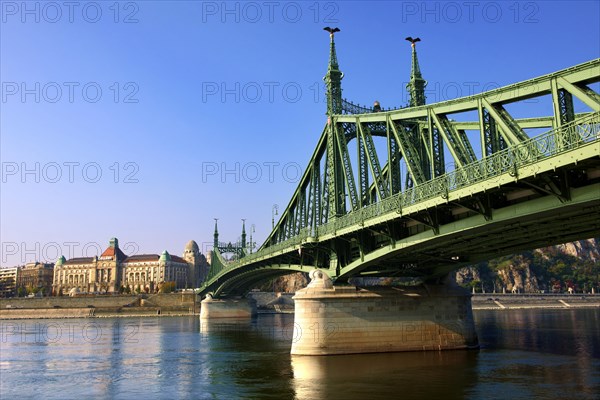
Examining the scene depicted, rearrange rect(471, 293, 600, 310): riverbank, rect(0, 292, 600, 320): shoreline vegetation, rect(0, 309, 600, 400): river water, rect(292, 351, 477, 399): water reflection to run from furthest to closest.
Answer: rect(471, 293, 600, 310): riverbank < rect(0, 292, 600, 320): shoreline vegetation < rect(0, 309, 600, 400): river water < rect(292, 351, 477, 399): water reflection

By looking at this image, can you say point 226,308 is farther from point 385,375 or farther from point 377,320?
point 385,375

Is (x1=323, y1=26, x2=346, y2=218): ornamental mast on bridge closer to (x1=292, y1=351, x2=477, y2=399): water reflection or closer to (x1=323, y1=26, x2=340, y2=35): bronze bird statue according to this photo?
(x1=323, y1=26, x2=340, y2=35): bronze bird statue

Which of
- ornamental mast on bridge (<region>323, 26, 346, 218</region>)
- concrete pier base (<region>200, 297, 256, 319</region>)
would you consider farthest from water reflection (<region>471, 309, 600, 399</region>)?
concrete pier base (<region>200, 297, 256, 319</region>)

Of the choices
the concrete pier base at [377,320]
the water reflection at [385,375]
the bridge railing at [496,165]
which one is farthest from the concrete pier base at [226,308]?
the bridge railing at [496,165]

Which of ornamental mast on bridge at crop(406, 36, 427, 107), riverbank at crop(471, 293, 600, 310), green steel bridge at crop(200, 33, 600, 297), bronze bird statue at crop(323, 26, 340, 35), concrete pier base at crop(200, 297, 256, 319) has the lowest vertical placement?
riverbank at crop(471, 293, 600, 310)

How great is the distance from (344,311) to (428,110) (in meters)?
17.6

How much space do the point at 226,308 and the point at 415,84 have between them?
3229 inches

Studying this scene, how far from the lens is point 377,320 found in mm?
45031

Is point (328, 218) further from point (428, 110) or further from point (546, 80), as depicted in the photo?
point (546, 80)

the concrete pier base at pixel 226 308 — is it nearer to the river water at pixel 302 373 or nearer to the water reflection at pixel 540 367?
the river water at pixel 302 373

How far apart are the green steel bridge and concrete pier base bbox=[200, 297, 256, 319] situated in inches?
2439

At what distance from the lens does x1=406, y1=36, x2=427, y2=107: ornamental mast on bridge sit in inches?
2125

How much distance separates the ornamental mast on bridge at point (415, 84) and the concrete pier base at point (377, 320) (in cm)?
1829

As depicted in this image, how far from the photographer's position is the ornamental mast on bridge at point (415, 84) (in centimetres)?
5397
